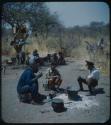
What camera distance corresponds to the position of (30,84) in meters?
6.77

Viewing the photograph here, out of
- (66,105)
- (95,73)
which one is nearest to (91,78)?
(95,73)

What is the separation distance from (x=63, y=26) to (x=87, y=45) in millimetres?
404

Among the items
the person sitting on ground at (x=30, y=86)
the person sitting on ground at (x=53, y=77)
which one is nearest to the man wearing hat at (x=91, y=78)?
the person sitting on ground at (x=53, y=77)

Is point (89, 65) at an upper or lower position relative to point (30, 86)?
upper

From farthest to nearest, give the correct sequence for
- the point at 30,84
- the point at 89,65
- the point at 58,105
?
the point at 30,84
the point at 89,65
the point at 58,105

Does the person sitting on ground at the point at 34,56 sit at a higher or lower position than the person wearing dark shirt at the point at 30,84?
higher

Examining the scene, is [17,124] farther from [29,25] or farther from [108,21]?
[108,21]

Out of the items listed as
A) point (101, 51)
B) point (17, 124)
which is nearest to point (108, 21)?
point (101, 51)

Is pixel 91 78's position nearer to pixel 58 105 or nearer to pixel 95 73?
pixel 95 73

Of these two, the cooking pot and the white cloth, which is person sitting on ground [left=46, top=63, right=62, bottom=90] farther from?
the white cloth

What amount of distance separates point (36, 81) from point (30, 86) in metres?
0.11

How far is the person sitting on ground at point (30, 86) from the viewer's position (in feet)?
21.9

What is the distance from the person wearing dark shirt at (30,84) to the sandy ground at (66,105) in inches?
2.6

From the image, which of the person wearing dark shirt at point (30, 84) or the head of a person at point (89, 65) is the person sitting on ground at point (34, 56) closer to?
the person wearing dark shirt at point (30, 84)
